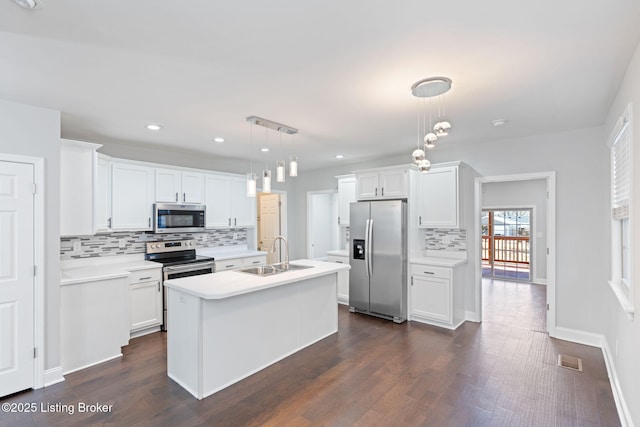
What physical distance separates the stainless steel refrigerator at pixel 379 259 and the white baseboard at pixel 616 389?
2123mm

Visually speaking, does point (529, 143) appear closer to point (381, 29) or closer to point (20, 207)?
point (381, 29)

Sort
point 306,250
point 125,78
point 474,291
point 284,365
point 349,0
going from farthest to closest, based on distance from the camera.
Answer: point 306,250
point 474,291
point 284,365
point 125,78
point 349,0

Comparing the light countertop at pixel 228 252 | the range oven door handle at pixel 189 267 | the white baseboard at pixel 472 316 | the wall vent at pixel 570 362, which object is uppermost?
the light countertop at pixel 228 252

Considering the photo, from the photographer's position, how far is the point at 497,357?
10.7 ft

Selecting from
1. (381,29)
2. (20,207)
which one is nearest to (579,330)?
(381,29)

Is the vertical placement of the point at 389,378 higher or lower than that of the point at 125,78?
lower

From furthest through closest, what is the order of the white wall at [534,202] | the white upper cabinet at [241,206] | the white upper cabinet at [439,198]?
the white wall at [534,202] < the white upper cabinet at [241,206] < the white upper cabinet at [439,198]

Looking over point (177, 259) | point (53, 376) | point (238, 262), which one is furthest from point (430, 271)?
point (53, 376)

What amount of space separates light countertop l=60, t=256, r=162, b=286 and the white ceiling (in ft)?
5.27

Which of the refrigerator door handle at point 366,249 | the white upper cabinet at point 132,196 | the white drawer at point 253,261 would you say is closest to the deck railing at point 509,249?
the refrigerator door handle at point 366,249

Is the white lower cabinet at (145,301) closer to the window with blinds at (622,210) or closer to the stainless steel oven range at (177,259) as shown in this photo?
the stainless steel oven range at (177,259)

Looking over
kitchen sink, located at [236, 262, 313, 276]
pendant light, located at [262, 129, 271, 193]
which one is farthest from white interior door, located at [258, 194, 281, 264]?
kitchen sink, located at [236, 262, 313, 276]

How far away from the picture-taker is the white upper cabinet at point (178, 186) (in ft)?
14.5

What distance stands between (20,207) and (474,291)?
5207 mm
